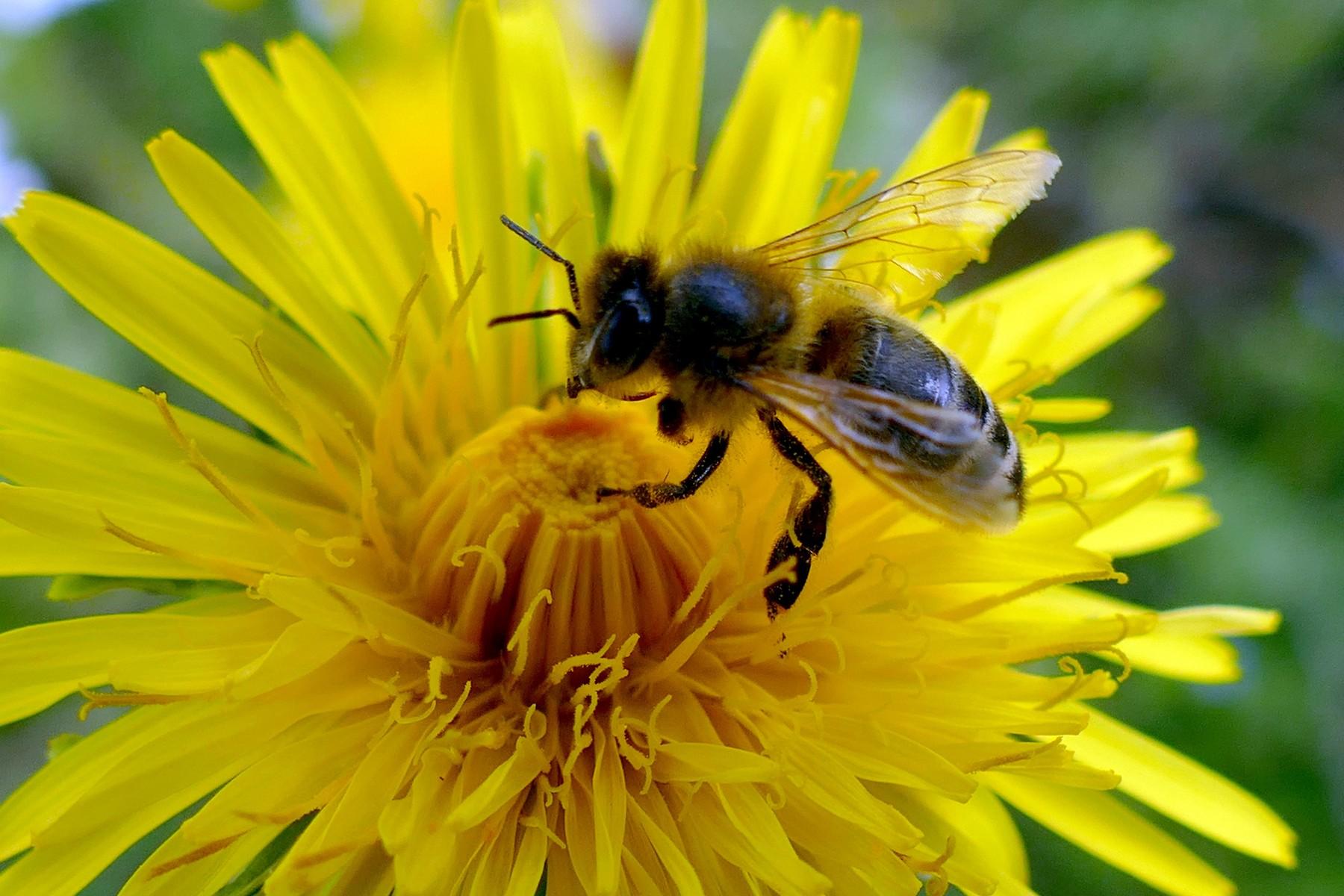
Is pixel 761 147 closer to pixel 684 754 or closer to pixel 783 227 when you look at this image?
pixel 783 227

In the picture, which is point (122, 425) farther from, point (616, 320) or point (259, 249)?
point (616, 320)

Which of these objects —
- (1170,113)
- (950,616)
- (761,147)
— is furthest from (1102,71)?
(950,616)

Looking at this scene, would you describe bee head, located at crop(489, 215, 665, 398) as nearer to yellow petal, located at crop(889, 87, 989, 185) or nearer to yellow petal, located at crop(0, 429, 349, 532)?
yellow petal, located at crop(0, 429, 349, 532)

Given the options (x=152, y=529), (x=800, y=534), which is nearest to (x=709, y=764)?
(x=800, y=534)

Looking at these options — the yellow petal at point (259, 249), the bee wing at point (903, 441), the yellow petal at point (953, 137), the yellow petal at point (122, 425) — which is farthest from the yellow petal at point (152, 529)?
the yellow petal at point (953, 137)

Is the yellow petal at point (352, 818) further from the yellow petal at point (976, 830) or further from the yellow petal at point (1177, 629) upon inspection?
the yellow petal at point (1177, 629)
